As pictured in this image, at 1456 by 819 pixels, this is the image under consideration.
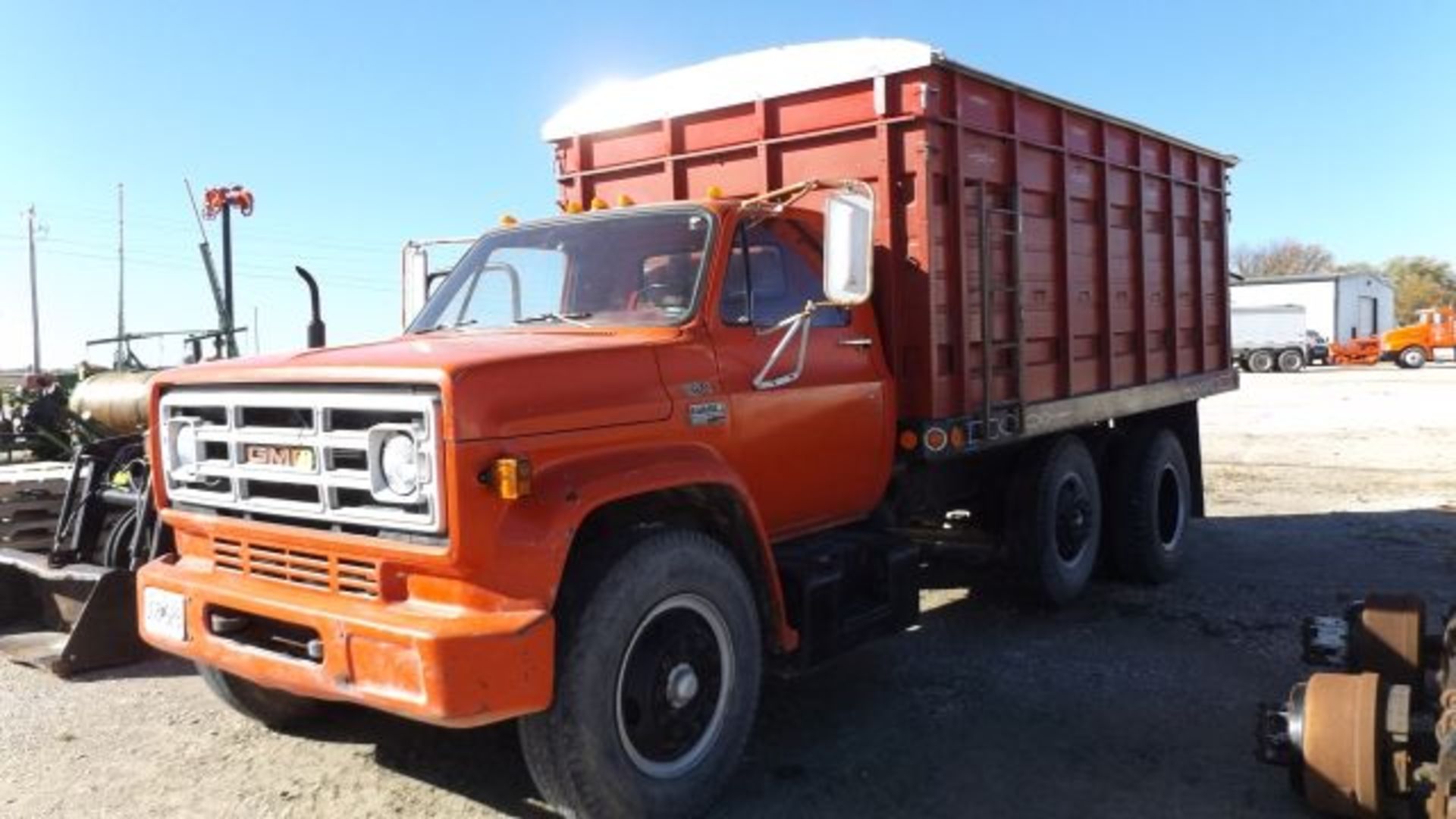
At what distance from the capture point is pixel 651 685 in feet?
13.1

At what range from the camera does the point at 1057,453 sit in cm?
710

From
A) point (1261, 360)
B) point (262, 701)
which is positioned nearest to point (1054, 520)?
point (262, 701)

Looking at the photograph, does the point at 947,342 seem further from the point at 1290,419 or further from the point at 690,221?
the point at 1290,419

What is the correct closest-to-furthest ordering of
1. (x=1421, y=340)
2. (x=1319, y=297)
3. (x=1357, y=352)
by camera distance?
(x=1421, y=340)
(x=1357, y=352)
(x=1319, y=297)

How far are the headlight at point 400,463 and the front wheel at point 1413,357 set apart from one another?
48.6m

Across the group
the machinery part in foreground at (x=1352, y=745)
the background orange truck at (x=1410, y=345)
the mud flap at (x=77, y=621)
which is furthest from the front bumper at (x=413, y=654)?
the background orange truck at (x=1410, y=345)

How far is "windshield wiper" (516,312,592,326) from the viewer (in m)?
4.66

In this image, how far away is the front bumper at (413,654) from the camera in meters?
3.40

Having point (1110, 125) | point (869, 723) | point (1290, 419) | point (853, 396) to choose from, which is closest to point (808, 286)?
point (853, 396)

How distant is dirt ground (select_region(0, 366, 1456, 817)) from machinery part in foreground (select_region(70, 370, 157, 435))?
380 inches

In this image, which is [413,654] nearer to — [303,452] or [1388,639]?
[303,452]

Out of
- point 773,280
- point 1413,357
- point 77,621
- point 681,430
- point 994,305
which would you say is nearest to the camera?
point 681,430

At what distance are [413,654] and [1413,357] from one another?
49.1 meters

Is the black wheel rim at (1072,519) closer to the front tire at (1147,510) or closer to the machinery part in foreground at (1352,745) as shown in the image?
the front tire at (1147,510)
